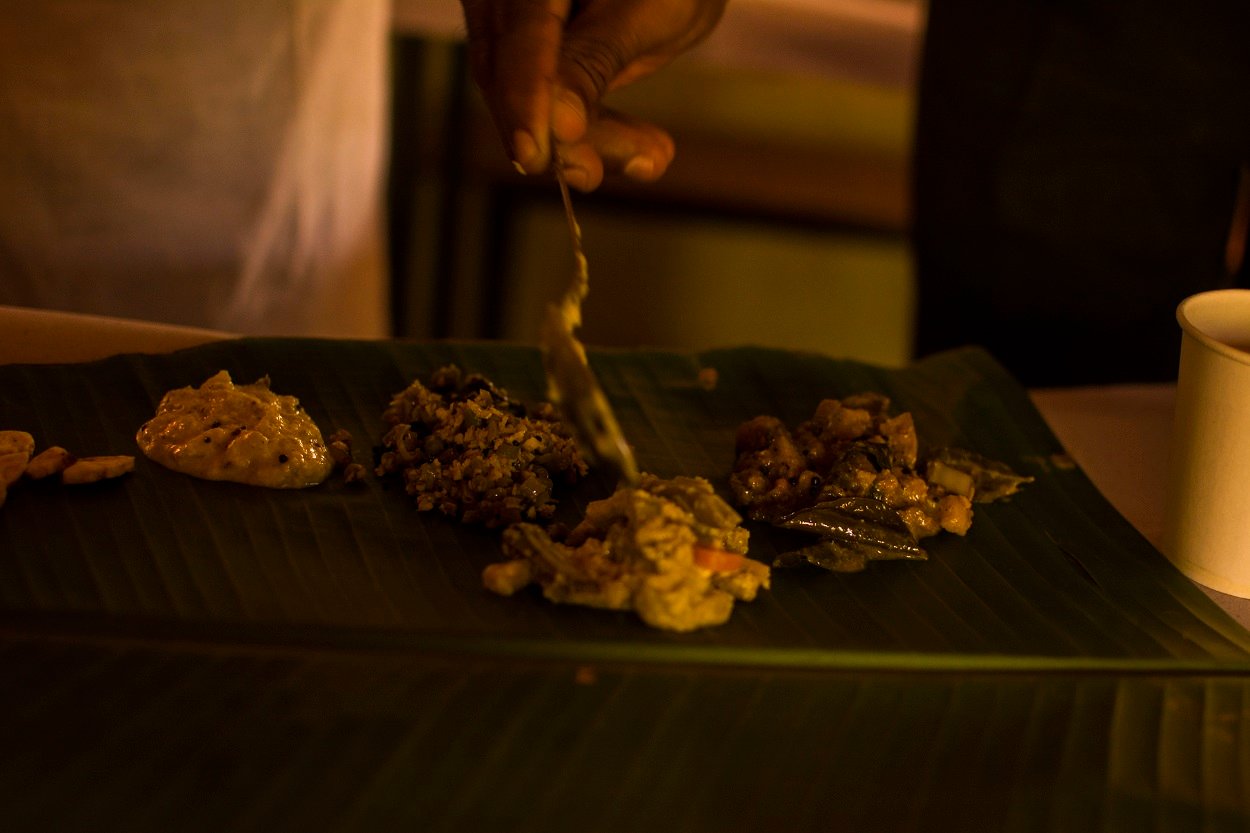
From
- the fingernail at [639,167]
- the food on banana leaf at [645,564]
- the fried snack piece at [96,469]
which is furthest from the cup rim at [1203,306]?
the fried snack piece at [96,469]

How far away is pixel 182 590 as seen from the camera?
4.22ft

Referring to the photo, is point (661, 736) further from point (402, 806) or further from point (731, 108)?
point (731, 108)

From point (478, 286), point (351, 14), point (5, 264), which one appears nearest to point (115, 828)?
point (5, 264)

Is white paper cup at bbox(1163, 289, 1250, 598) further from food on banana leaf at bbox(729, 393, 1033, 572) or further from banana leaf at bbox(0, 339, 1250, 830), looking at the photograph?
food on banana leaf at bbox(729, 393, 1033, 572)

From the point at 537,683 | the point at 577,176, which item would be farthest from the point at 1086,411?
the point at 537,683

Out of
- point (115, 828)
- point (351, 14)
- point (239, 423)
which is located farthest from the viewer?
point (351, 14)

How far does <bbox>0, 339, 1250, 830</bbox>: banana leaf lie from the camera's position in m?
1.10

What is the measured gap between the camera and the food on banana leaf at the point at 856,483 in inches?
59.8

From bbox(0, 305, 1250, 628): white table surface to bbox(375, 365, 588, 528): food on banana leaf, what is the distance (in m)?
0.48

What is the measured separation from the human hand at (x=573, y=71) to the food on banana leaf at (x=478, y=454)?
1.10 ft

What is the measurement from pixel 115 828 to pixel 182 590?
0.31 metres

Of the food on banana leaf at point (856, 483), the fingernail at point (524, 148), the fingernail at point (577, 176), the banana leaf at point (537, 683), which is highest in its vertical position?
the fingernail at point (524, 148)

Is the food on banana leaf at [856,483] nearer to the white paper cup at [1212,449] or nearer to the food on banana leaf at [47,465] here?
the white paper cup at [1212,449]

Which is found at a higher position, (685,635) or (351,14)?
(351,14)
